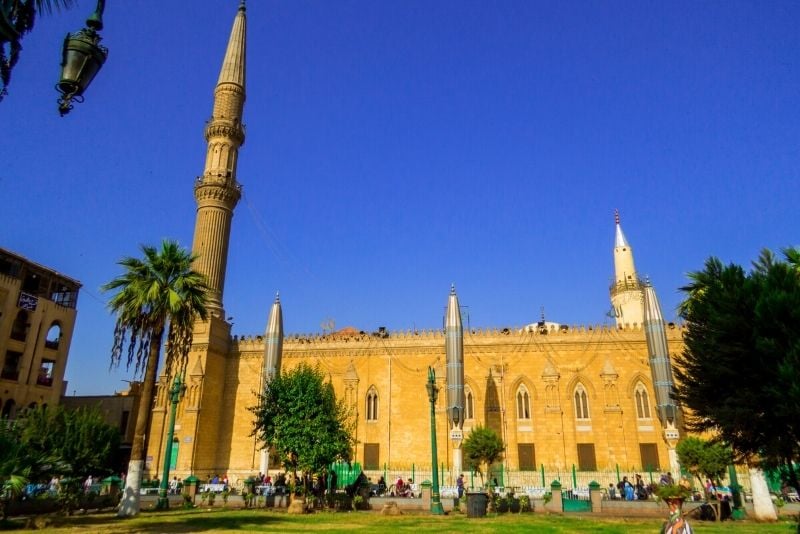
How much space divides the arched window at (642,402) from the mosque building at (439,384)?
68 millimetres

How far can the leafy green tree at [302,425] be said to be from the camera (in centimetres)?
1853

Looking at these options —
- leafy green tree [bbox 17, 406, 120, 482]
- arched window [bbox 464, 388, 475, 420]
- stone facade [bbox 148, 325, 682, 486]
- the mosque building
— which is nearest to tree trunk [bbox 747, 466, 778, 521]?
the mosque building

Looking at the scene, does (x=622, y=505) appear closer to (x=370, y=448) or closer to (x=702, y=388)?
(x=702, y=388)

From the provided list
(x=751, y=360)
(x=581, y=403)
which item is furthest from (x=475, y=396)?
(x=751, y=360)

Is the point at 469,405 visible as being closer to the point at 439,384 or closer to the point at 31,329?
the point at 439,384

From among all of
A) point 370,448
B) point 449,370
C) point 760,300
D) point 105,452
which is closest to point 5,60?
point 760,300

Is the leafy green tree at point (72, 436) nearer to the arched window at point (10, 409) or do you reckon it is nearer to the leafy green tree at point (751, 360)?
the arched window at point (10, 409)

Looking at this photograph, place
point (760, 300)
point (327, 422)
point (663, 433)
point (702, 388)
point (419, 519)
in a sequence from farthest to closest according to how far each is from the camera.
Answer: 1. point (663, 433)
2. point (327, 422)
3. point (419, 519)
4. point (702, 388)
5. point (760, 300)

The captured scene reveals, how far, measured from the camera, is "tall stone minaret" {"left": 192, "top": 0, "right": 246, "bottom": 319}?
1254 inches

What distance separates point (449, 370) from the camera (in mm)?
28328

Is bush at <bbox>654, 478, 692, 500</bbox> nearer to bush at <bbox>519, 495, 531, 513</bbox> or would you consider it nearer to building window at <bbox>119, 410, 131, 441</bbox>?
bush at <bbox>519, 495, 531, 513</bbox>

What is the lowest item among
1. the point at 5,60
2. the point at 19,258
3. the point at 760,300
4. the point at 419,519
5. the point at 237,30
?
the point at 419,519

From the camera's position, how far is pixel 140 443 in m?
16.2

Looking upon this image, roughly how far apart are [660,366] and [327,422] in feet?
56.7
